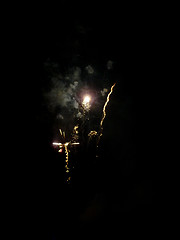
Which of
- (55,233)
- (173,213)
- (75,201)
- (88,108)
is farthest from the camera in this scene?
(75,201)

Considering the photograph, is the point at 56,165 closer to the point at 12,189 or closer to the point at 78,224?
the point at 12,189

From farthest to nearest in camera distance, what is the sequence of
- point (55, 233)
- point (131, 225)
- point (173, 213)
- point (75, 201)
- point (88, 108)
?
point (75, 201) → point (55, 233) → point (131, 225) → point (173, 213) → point (88, 108)

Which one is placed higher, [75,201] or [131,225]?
[75,201]

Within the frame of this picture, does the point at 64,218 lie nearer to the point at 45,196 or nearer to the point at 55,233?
the point at 55,233

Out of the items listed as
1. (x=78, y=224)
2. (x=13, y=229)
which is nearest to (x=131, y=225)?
(x=78, y=224)

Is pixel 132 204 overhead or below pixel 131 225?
overhead

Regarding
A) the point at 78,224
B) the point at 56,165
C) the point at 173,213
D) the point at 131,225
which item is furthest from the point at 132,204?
the point at 56,165

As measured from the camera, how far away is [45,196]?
41.4 feet

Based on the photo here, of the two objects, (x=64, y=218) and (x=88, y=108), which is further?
(x=64, y=218)

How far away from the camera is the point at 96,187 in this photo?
1249 cm

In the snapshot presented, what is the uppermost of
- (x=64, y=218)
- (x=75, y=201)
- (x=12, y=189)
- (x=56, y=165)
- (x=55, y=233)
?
(x=56, y=165)

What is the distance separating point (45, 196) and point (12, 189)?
7.05 feet

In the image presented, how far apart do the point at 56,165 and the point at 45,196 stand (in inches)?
83.7

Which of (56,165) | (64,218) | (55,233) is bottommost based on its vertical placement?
(55,233)
